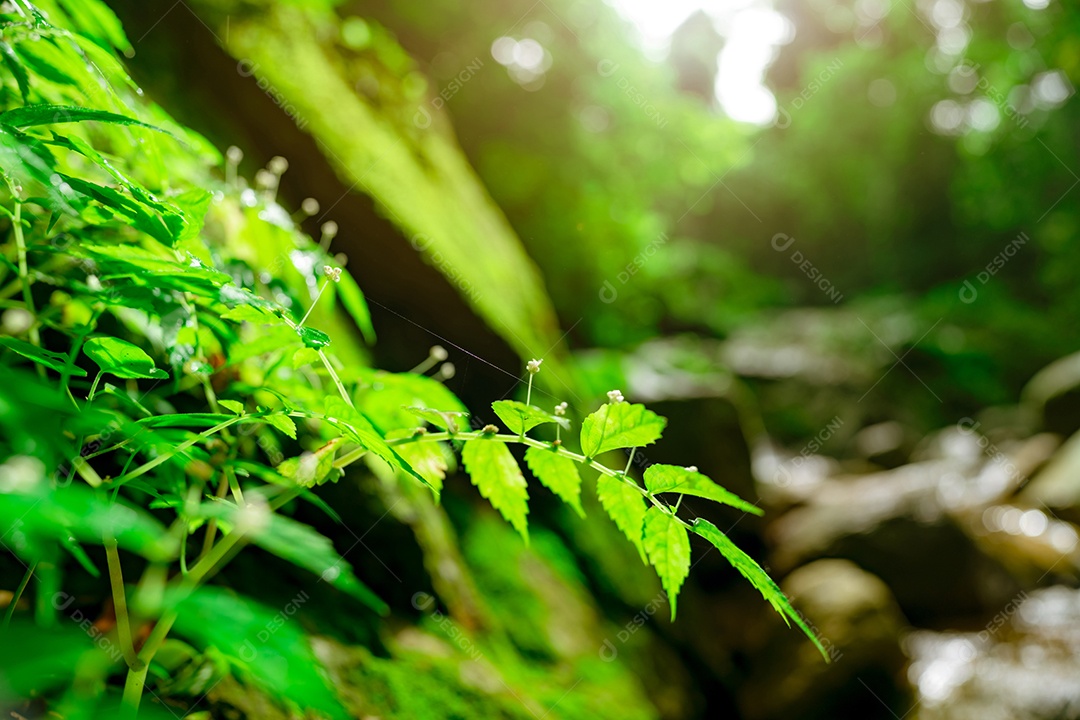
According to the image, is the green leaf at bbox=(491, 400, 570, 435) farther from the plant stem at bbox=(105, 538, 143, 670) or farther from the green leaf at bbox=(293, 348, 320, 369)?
the plant stem at bbox=(105, 538, 143, 670)

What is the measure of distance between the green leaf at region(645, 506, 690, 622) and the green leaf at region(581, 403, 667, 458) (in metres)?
0.10

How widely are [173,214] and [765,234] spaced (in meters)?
18.3

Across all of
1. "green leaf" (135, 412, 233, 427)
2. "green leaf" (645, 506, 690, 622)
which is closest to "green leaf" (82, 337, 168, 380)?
"green leaf" (135, 412, 233, 427)

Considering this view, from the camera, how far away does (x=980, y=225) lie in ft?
50.1

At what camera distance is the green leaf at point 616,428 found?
81cm

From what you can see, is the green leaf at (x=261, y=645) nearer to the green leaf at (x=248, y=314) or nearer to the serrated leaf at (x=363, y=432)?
the serrated leaf at (x=363, y=432)

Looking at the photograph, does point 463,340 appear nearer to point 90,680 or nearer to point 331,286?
point 331,286

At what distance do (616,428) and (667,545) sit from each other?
0.16 meters

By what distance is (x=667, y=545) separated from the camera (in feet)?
2.53

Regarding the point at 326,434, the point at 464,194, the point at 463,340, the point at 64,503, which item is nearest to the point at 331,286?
the point at 326,434

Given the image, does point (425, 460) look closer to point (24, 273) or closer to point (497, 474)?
point (497, 474)

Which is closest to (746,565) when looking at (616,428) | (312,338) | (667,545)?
(667,545)

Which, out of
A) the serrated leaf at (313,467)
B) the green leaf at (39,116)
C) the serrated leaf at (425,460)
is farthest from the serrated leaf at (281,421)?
the green leaf at (39,116)

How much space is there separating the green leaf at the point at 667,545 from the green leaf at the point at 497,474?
184mm
